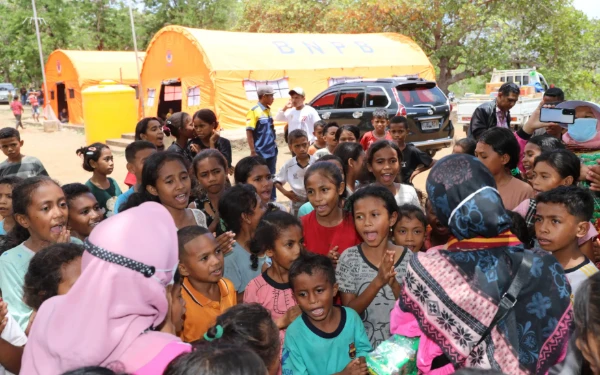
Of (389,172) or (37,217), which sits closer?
(37,217)

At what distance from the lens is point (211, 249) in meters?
2.89

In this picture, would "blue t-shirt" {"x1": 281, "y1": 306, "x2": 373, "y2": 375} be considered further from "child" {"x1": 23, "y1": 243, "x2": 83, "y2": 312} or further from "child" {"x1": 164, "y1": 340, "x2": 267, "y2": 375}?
"child" {"x1": 164, "y1": 340, "x2": 267, "y2": 375}

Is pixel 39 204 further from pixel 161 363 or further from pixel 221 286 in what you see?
pixel 161 363

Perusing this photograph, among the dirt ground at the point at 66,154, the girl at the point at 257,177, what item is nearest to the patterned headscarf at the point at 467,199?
the girl at the point at 257,177

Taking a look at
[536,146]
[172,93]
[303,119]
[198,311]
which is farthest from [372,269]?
[172,93]

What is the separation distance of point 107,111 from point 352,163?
15160mm

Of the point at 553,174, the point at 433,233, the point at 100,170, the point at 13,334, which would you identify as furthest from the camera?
the point at 100,170

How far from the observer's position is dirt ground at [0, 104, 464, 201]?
12800 mm

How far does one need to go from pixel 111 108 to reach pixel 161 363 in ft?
59.2

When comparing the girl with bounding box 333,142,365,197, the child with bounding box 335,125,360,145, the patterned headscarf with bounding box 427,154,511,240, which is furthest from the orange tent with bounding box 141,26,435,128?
the patterned headscarf with bounding box 427,154,511,240

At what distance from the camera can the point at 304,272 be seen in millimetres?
2768

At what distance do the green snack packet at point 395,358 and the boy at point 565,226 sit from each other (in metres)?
1.25

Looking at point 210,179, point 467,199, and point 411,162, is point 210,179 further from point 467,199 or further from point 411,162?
point 467,199

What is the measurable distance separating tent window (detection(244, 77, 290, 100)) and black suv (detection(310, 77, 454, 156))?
4510mm
